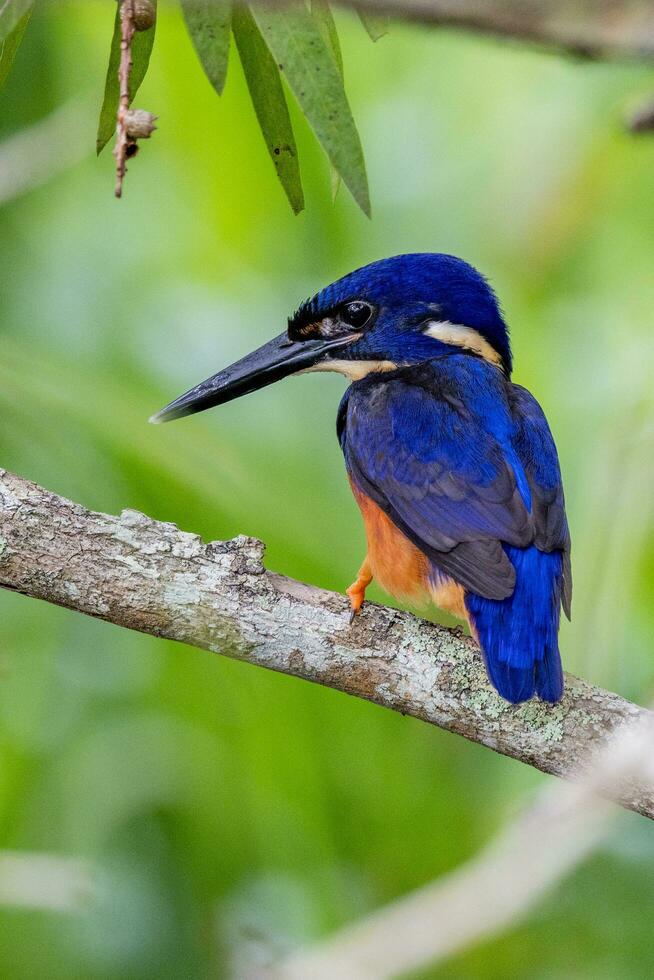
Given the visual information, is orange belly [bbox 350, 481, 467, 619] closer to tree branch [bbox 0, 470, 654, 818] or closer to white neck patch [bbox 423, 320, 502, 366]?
tree branch [bbox 0, 470, 654, 818]

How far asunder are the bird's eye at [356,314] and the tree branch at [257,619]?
89 centimetres

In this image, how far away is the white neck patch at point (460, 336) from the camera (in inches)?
109

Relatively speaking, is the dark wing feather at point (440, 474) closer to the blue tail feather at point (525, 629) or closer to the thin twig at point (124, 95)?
the blue tail feather at point (525, 629)

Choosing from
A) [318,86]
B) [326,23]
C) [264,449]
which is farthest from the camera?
[264,449]

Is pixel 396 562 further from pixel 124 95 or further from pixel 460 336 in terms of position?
pixel 124 95

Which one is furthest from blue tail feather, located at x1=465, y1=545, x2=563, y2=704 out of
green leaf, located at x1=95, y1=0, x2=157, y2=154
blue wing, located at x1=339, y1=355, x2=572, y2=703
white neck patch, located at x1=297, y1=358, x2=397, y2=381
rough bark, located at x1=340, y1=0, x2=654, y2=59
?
rough bark, located at x1=340, y1=0, x2=654, y2=59

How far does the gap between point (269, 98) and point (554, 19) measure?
150cm

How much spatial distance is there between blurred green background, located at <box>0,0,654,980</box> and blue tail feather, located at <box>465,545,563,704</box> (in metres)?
0.26

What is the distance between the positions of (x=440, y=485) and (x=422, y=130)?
2.28 meters

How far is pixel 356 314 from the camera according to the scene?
276 cm

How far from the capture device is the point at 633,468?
264 centimetres

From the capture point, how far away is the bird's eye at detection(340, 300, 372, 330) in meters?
2.76

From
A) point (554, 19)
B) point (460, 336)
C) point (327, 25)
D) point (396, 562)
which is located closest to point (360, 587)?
point (396, 562)

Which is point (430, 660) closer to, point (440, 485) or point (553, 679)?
point (553, 679)
